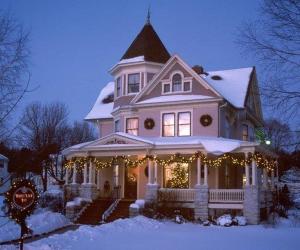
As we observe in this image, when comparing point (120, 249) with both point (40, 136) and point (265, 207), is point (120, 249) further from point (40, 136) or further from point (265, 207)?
point (40, 136)

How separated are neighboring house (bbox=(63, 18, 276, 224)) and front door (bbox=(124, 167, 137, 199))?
59 mm

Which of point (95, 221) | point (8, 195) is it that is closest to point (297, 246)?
point (8, 195)

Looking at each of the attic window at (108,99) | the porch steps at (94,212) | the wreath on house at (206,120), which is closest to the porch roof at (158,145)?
the wreath on house at (206,120)

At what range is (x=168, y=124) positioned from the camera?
2547 cm

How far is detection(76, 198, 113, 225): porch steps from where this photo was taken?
70.4ft

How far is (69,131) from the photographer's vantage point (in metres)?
52.2

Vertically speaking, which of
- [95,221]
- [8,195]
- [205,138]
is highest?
Result: [205,138]

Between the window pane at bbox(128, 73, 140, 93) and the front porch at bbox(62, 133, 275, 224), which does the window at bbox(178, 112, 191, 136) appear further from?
the window pane at bbox(128, 73, 140, 93)

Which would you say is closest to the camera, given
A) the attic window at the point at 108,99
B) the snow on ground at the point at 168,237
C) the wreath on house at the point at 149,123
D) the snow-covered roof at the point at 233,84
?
the snow on ground at the point at 168,237

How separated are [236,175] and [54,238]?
14872mm

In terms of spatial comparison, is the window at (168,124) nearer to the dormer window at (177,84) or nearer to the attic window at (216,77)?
the dormer window at (177,84)

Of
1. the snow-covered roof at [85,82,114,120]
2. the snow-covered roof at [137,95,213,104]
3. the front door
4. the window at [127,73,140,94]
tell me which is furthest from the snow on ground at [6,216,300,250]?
the snow-covered roof at [85,82,114,120]

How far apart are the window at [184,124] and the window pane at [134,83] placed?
366 centimetres

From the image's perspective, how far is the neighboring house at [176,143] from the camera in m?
21.7
